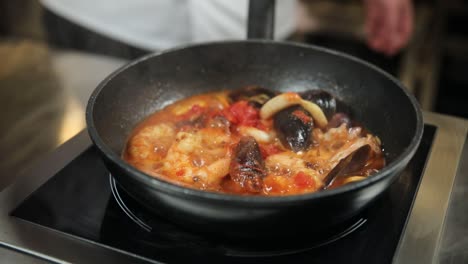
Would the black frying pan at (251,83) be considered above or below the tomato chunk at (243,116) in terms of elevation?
above

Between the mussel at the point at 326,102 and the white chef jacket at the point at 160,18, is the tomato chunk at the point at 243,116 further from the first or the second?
the white chef jacket at the point at 160,18

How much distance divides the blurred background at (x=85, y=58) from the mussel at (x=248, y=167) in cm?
70

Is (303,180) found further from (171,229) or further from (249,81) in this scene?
(249,81)

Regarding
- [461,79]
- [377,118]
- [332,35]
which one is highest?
[377,118]

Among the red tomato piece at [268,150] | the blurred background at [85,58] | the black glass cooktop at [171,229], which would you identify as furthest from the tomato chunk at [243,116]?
the blurred background at [85,58]

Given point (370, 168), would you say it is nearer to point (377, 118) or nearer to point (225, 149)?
point (377, 118)

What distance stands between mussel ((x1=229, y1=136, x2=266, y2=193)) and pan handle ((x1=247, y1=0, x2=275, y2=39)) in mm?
538

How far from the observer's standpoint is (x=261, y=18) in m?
1.57

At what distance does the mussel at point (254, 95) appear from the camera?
4.83 feet

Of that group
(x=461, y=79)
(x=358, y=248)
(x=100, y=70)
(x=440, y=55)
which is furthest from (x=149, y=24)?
(x=461, y=79)

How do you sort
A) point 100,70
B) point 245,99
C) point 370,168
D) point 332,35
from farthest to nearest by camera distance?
point 332,35
point 100,70
point 245,99
point 370,168

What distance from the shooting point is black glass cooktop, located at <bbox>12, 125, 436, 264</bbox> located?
1.00 metres

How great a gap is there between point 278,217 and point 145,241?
32cm

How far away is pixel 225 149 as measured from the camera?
4.22ft
